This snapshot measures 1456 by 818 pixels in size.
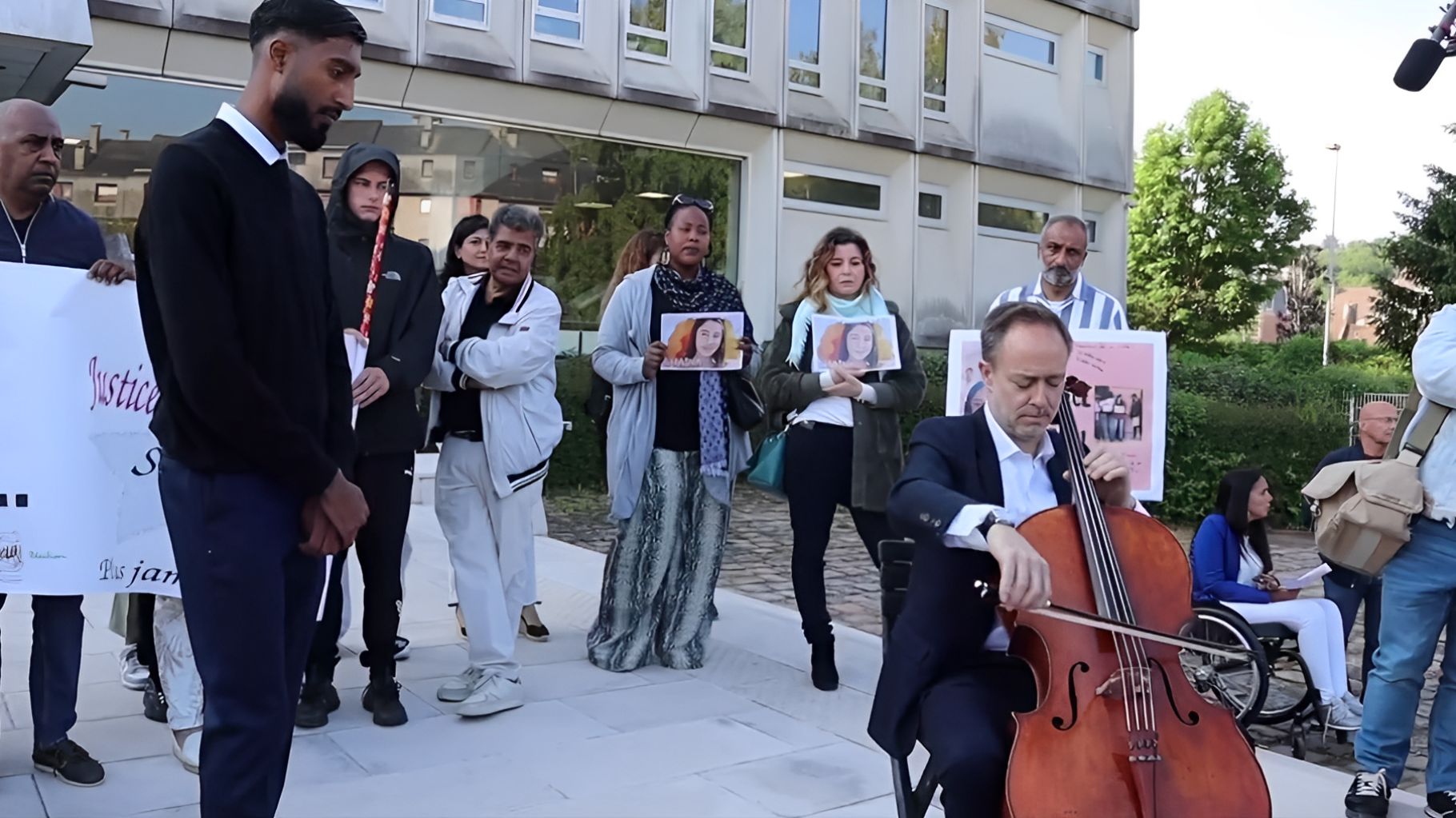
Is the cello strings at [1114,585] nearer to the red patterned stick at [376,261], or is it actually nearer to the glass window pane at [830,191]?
the red patterned stick at [376,261]

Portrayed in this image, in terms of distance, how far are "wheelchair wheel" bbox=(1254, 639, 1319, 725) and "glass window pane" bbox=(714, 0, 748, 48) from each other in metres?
11.7

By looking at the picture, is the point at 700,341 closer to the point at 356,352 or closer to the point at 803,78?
the point at 356,352

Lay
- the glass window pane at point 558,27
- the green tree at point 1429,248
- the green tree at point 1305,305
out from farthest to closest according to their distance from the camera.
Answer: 1. the green tree at point 1305,305
2. the green tree at point 1429,248
3. the glass window pane at point 558,27

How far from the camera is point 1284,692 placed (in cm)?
663

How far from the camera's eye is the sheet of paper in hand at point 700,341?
5.56 metres

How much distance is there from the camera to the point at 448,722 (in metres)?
4.93

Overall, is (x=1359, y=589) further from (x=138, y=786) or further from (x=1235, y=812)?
(x=138, y=786)

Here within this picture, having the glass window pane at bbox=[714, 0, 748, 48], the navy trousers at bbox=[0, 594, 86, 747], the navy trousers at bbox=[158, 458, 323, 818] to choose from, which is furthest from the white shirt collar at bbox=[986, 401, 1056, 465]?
the glass window pane at bbox=[714, 0, 748, 48]

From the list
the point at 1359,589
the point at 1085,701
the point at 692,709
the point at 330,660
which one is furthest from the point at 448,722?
the point at 1359,589

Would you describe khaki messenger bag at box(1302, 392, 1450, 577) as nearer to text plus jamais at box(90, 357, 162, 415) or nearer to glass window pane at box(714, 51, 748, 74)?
text plus jamais at box(90, 357, 162, 415)

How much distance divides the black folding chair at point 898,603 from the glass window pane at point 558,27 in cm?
1245

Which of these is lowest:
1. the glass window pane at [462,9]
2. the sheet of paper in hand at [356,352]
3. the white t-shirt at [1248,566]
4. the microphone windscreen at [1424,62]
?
the white t-shirt at [1248,566]

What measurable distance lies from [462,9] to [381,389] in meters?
10.6

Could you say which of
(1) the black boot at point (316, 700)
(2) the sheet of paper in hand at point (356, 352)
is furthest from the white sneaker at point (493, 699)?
(2) the sheet of paper in hand at point (356, 352)
